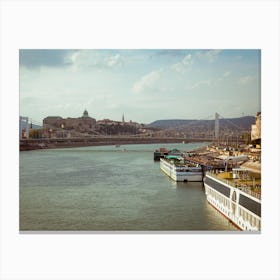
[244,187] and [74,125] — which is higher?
[74,125]

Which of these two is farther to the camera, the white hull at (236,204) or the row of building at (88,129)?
the row of building at (88,129)

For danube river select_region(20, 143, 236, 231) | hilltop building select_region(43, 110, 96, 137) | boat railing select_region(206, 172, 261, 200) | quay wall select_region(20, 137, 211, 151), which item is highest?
hilltop building select_region(43, 110, 96, 137)

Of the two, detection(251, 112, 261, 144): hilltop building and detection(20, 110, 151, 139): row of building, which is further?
detection(20, 110, 151, 139): row of building

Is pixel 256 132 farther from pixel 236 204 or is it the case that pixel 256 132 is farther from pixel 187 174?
pixel 187 174

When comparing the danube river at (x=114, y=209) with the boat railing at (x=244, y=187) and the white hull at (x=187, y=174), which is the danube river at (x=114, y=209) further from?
the white hull at (x=187, y=174)

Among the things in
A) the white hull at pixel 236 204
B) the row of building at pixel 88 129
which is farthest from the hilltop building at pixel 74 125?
the white hull at pixel 236 204

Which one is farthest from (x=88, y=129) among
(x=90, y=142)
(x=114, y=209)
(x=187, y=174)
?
(x=114, y=209)

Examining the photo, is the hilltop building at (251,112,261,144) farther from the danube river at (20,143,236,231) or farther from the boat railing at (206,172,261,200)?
the danube river at (20,143,236,231)

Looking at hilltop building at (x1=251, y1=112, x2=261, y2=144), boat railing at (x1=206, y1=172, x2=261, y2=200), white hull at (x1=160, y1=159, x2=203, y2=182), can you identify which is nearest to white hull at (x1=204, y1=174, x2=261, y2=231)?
boat railing at (x1=206, y1=172, x2=261, y2=200)
